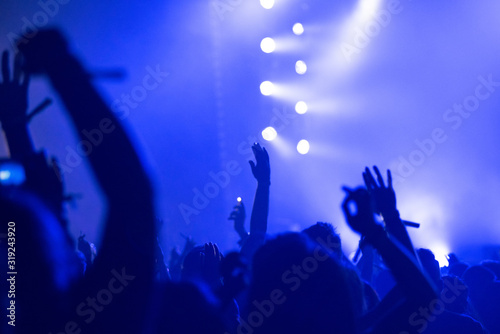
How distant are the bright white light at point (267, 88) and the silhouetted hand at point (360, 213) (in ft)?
30.8

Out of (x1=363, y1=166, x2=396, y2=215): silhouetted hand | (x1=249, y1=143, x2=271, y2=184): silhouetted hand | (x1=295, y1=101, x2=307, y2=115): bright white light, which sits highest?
(x1=363, y1=166, x2=396, y2=215): silhouetted hand

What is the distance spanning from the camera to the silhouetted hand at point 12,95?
1183 millimetres

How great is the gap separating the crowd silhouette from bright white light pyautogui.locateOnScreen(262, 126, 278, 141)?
885 centimetres

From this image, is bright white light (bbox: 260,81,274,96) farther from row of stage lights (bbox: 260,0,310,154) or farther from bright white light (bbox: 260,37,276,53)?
bright white light (bbox: 260,37,276,53)

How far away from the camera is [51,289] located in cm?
80

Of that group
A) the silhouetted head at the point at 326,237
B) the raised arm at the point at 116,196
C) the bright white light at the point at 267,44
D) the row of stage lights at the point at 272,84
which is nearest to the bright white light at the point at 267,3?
the row of stage lights at the point at 272,84

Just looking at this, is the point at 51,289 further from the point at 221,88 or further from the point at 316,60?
the point at 316,60

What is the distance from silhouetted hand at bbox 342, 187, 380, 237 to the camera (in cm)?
142

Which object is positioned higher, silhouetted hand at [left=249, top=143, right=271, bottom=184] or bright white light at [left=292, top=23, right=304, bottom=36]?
bright white light at [left=292, top=23, right=304, bottom=36]

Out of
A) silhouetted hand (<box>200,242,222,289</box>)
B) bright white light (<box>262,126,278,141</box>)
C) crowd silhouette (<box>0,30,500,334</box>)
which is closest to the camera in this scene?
crowd silhouette (<box>0,30,500,334</box>)

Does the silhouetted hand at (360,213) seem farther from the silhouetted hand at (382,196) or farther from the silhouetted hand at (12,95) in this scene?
the silhouetted hand at (12,95)

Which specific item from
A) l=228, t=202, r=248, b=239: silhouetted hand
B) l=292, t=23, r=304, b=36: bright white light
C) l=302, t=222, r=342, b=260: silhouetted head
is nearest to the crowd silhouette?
l=302, t=222, r=342, b=260: silhouetted head

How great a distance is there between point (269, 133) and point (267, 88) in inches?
46.7

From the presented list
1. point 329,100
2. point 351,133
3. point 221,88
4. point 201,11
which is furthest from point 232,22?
point 351,133
